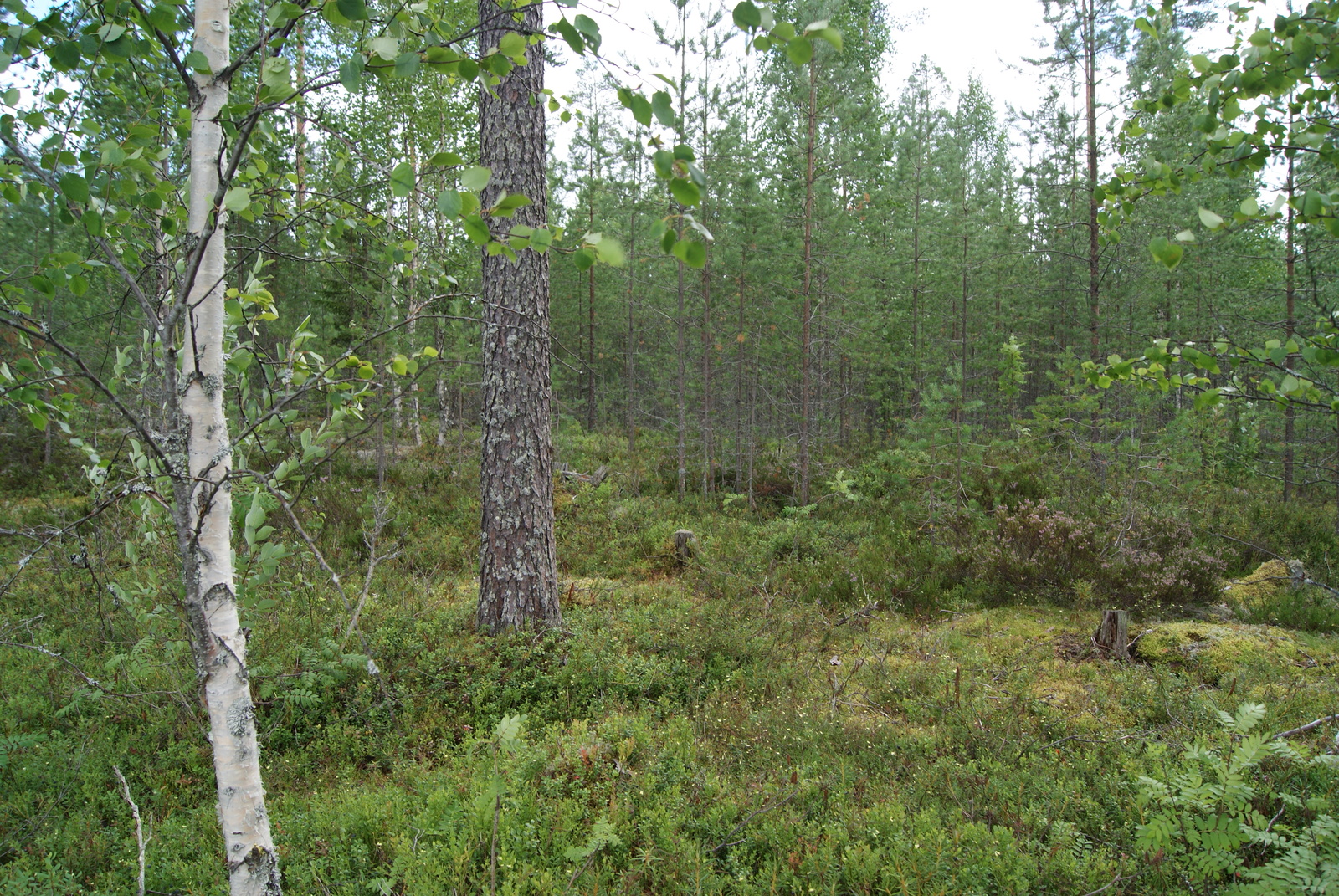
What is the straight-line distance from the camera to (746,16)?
4.21ft

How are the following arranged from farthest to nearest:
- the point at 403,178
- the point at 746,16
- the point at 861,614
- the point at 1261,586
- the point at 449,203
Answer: the point at 1261,586, the point at 861,614, the point at 403,178, the point at 449,203, the point at 746,16

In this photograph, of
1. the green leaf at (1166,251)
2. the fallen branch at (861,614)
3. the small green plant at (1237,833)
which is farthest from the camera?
the fallen branch at (861,614)

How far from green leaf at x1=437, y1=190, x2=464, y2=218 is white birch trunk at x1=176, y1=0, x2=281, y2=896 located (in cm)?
89

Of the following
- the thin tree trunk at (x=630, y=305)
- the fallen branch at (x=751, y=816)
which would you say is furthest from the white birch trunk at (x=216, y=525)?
the thin tree trunk at (x=630, y=305)

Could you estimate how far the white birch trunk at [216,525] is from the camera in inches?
73.7

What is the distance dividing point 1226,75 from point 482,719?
5.20 metres

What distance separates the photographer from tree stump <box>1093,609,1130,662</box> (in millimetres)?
6371

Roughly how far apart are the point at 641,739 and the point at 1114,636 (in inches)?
197

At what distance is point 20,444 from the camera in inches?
572

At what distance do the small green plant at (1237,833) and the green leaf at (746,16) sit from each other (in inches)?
131

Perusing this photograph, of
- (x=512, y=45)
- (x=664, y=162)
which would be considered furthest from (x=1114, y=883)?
(x=512, y=45)

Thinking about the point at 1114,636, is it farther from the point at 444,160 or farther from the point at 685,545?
the point at 444,160

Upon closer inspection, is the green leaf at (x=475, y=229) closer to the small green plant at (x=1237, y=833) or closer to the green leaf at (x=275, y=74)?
the green leaf at (x=275, y=74)

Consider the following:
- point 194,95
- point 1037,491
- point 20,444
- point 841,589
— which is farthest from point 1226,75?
point 20,444
